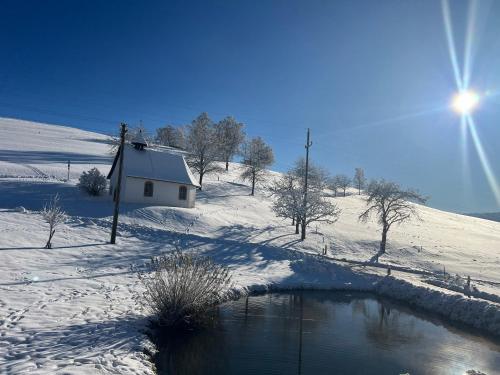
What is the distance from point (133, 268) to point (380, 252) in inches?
912

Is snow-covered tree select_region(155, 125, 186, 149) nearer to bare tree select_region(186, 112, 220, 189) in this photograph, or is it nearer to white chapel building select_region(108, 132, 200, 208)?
bare tree select_region(186, 112, 220, 189)

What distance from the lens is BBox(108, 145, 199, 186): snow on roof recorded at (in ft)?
114

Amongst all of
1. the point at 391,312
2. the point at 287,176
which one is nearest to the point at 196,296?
the point at 391,312

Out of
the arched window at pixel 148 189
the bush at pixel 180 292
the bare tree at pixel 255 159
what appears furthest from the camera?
the bare tree at pixel 255 159

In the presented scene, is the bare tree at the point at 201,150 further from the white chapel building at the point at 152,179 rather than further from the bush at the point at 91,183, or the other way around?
the bush at the point at 91,183

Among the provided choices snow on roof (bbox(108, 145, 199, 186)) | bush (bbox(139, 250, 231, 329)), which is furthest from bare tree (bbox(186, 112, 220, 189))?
bush (bbox(139, 250, 231, 329))

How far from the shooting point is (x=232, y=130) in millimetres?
67438

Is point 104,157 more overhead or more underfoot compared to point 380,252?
more overhead

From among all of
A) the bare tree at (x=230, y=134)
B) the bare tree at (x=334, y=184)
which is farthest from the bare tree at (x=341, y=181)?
the bare tree at (x=230, y=134)

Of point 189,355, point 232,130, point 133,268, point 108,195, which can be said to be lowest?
point 189,355

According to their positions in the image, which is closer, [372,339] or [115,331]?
[115,331]

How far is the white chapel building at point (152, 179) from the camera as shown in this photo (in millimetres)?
33969

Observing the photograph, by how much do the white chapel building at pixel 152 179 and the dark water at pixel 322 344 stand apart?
66.5ft

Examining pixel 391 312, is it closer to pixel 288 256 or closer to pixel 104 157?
pixel 288 256
